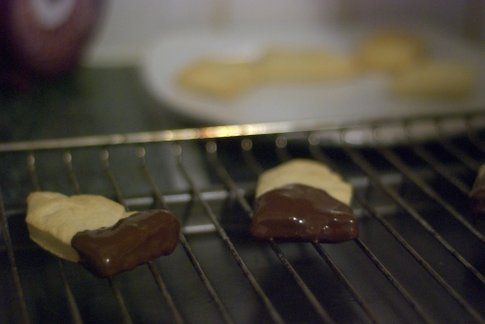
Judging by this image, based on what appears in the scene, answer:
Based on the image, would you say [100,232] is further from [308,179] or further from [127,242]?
[308,179]

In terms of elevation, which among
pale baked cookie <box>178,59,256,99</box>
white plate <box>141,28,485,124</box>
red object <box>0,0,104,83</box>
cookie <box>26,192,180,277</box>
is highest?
cookie <box>26,192,180,277</box>

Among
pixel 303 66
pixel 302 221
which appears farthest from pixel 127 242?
pixel 303 66

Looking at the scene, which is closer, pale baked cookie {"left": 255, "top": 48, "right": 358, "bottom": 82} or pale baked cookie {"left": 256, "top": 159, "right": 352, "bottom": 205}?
pale baked cookie {"left": 256, "top": 159, "right": 352, "bottom": 205}

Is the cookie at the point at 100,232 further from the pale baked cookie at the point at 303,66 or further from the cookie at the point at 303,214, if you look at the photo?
the pale baked cookie at the point at 303,66

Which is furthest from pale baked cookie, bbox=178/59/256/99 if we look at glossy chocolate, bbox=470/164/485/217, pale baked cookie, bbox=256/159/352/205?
glossy chocolate, bbox=470/164/485/217

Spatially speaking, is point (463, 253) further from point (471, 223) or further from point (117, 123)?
point (117, 123)

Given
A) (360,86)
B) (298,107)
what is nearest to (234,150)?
(298,107)

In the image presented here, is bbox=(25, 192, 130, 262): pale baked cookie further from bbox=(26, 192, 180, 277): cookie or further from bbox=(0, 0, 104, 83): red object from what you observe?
bbox=(0, 0, 104, 83): red object
